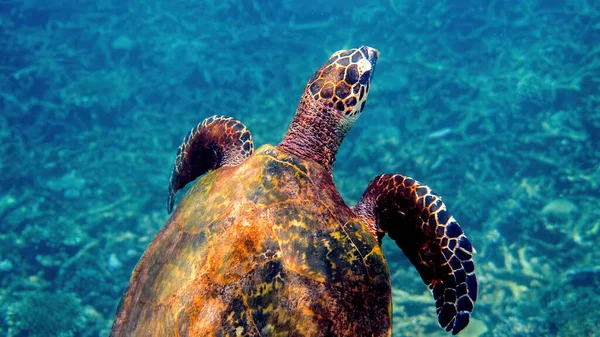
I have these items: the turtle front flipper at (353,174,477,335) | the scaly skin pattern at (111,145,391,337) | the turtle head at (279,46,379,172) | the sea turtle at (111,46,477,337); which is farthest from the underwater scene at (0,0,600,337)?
the scaly skin pattern at (111,145,391,337)

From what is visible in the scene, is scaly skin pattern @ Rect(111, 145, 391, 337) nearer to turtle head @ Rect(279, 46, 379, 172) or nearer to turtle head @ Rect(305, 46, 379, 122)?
turtle head @ Rect(279, 46, 379, 172)

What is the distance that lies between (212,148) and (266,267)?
268 centimetres

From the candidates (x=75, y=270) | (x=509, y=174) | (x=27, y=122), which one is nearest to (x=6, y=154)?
(x=27, y=122)

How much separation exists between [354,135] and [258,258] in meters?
8.51

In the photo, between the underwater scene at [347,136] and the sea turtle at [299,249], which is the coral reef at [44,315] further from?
the sea turtle at [299,249]

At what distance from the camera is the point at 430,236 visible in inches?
130

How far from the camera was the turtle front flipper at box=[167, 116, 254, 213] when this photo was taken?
169 inches

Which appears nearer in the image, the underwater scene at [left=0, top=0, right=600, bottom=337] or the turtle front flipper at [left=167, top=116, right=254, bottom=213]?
the turtle front flipper at [left=167, top=116, right=254, bottom=213]

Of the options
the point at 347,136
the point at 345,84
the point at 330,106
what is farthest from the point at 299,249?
the point at 347,136

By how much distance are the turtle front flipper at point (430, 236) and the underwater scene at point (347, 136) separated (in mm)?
3413

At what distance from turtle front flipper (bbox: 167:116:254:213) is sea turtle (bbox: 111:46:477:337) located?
0.84m

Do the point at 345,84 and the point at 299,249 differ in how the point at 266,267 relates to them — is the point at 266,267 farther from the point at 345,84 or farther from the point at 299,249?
the point at 345,84

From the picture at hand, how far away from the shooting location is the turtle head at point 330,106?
12.0 ft

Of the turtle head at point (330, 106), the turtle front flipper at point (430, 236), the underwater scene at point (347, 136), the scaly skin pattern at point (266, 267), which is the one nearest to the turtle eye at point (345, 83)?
the turtle head at point (330, 106)
